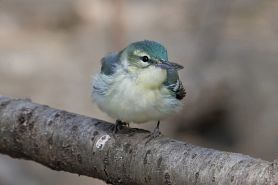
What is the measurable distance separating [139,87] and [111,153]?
530 mm

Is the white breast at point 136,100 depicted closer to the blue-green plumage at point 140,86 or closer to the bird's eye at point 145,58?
the blue-green plumage at point 140,86

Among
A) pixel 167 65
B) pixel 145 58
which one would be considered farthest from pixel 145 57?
pixel 167 65

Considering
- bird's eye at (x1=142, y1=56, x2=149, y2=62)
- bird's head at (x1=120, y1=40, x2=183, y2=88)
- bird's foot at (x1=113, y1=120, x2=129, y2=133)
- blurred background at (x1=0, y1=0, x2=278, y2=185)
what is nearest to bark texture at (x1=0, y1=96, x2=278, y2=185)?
bird's foot at (x1=113, y1=120, x2=129, y2=133)

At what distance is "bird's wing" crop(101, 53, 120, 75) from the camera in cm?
398

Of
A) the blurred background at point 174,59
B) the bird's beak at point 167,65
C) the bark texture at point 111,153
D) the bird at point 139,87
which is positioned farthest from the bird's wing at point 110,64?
the blurred background at point 174,59

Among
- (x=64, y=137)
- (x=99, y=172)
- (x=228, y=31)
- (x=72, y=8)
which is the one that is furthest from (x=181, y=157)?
(x=72, y=8)

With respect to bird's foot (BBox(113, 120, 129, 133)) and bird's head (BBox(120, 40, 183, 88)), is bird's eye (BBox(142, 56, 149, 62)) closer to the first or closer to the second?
bird's head (BBox(120, 40, 183, 88))

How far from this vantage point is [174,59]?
9102 millimetres

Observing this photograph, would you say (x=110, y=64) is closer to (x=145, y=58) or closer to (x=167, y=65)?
(x=145, y=58)

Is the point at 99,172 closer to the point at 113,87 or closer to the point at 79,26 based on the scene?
the point at 113,87

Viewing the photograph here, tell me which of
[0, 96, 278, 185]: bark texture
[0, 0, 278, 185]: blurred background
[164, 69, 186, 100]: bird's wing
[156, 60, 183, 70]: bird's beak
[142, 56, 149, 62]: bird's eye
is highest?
[0, 0, 278, 185]: blurred background

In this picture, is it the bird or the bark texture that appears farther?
the bird

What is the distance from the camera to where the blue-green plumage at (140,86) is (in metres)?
3.74

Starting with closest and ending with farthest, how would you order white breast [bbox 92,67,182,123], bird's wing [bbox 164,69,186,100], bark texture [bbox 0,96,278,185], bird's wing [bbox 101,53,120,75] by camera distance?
bark texture [bbox 0,96,278,185]
white breast [bbox 92,67,182,123]
bird's wing [bbox 164,69,186,100]
bird's wing [bbox 101,53,120,75]
